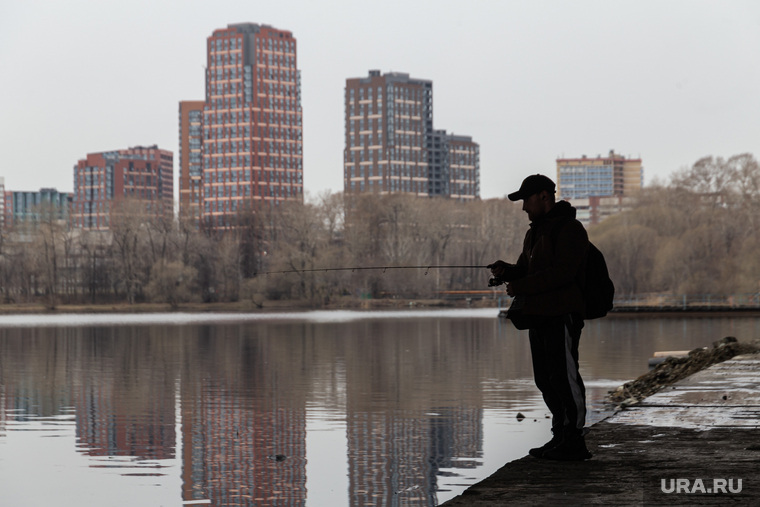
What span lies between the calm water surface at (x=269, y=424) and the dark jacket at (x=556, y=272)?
2.67 metres

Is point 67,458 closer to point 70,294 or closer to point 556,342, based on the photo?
point 556,342

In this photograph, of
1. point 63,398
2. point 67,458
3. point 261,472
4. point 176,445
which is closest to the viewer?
point 261,472

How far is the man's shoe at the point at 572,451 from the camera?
311 inches

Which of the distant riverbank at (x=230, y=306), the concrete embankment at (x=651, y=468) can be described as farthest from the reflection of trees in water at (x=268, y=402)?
the distant riverbank at (x=230, y=306)

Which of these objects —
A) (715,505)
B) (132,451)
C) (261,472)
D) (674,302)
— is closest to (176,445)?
(132,451)

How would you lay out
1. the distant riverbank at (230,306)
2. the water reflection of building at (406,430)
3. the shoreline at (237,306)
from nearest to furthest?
the water reflection of building at (406,430) < the shoreline at (237,306) < the distant riverbank at (230,306)

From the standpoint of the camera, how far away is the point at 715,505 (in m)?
6.25

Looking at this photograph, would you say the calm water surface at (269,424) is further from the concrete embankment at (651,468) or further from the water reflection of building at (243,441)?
the concrete embankment at (651,468)

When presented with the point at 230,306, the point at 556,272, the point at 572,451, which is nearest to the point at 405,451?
the point at 572,451

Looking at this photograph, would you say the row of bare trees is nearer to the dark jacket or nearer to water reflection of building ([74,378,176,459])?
water reflection of building ([74,378,176,459])

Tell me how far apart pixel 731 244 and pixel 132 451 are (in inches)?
2669

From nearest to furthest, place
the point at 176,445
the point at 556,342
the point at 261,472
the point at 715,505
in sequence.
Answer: the point at 715,505 → the point at 556,342 → the point at 261,472 → the point at 176,445

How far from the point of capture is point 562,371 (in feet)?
26.1

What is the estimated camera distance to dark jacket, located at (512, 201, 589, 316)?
787 cm
